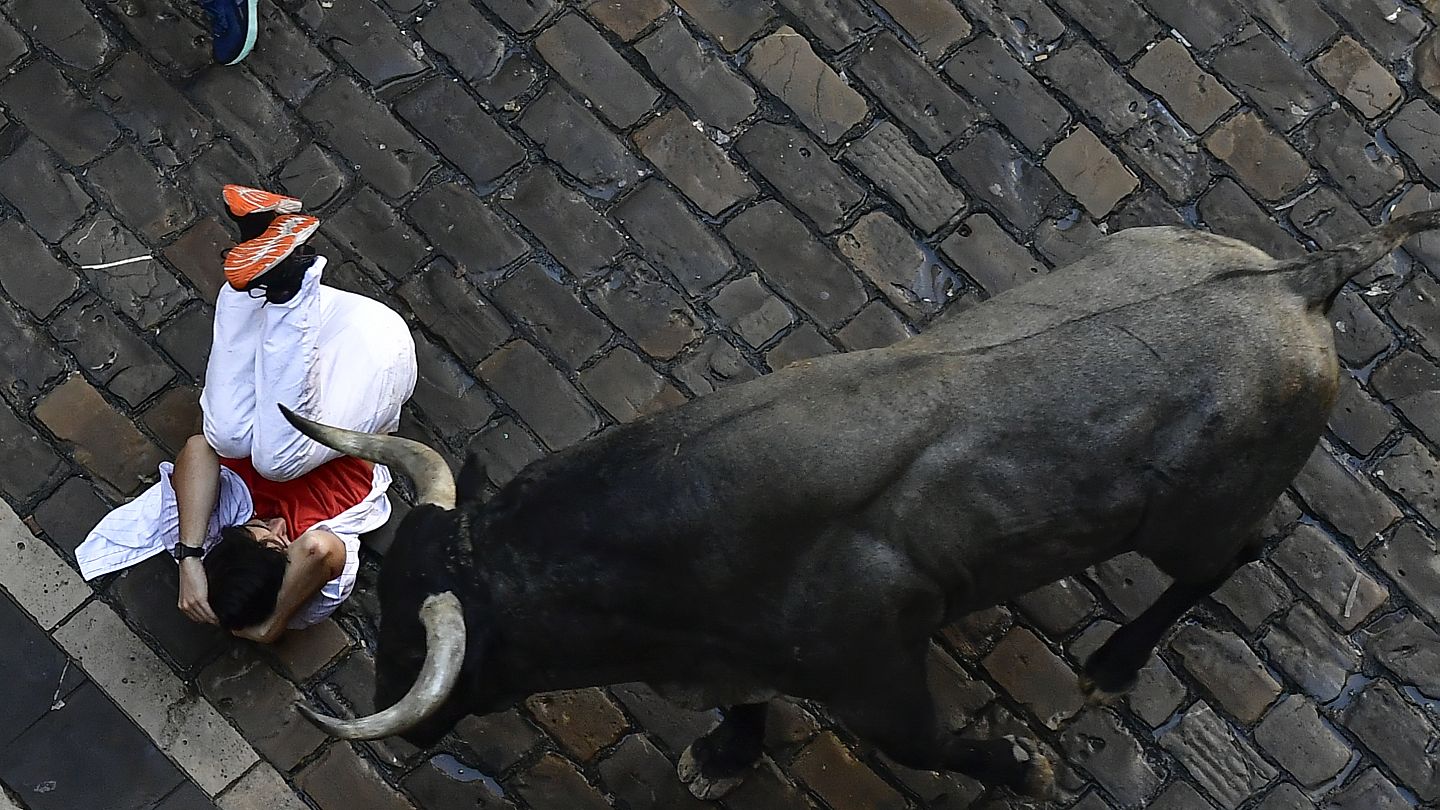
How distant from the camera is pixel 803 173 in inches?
274

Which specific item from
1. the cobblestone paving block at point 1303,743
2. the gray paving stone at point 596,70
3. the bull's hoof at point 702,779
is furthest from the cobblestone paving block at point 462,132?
the cobblestone paving block at point 1303,743

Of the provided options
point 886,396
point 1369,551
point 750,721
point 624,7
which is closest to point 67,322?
point 624,7

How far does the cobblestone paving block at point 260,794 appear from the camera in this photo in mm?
6227

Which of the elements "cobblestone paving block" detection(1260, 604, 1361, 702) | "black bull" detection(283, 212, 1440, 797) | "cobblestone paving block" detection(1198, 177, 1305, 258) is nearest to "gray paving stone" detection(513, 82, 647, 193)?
"black bull" detection(283, 212, 1440, 797)

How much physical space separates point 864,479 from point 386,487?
2596 mm

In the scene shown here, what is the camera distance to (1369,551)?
6566 millimetres

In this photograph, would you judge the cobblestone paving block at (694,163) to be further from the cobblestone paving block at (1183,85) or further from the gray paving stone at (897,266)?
the cobblestone paving block at (1183,85)

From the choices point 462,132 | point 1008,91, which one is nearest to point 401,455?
point 462,132

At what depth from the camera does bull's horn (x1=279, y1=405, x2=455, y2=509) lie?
4.78 meters

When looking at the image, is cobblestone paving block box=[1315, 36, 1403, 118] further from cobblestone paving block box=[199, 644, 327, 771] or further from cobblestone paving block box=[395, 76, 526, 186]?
cobblestone paving block box=[199, 644, 327, 771]

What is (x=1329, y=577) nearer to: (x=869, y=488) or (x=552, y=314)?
(x=869, y=488)

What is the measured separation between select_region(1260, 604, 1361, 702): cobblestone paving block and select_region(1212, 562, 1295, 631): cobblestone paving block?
0.06 metres

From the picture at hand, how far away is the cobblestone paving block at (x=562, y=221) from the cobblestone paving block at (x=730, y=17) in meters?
1.04

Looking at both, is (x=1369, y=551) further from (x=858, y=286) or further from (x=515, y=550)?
(x=515, y=550)
